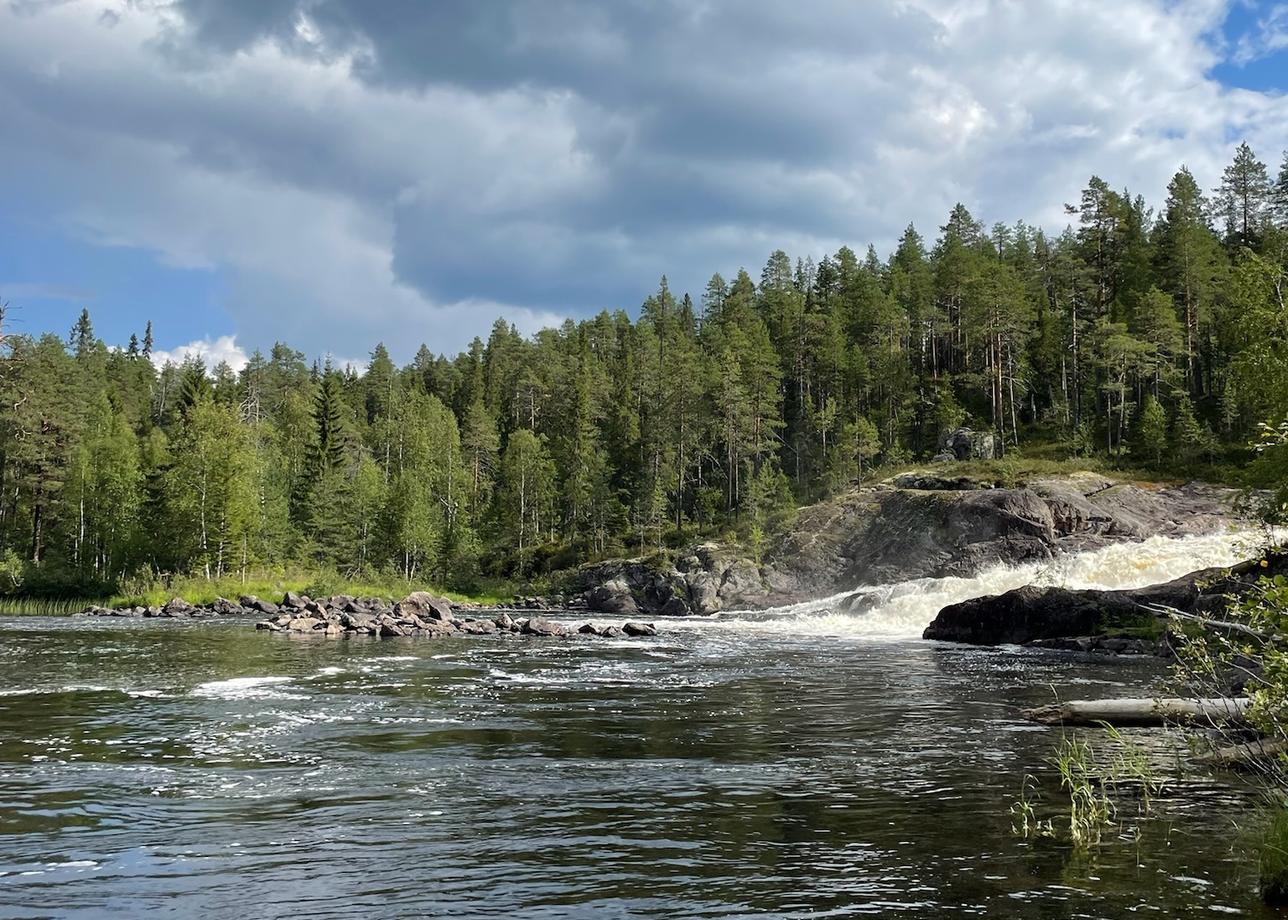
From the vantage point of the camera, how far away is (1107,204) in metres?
91.9

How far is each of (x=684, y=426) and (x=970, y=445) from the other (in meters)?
28.1

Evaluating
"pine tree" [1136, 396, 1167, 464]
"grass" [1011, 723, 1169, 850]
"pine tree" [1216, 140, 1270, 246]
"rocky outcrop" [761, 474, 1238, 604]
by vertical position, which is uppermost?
"pine tree" [1216, 140, 1270, 246]

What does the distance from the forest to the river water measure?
171ft

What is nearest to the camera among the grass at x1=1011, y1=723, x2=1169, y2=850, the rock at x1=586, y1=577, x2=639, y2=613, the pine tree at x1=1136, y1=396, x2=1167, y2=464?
the grass at x1=1011, y1=723, x2=1169, y2=850

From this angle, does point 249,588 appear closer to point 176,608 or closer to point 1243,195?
point 176,608

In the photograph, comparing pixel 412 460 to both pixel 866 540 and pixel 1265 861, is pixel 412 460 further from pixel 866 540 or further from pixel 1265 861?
pixel 1265 861

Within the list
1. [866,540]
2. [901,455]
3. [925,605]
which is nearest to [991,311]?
[901,455]

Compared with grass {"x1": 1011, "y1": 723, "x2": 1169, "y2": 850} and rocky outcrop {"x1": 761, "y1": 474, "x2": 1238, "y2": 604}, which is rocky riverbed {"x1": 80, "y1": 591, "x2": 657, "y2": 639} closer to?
rocky outcrop {"x1": 761, "y1": 474, "x2": 1238, "y2": 604}

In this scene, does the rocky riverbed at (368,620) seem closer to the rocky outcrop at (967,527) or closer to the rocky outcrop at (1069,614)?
the rocky outcrop at (1069,614)

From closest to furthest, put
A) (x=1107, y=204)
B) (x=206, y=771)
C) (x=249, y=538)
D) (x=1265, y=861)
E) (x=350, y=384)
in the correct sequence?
1. (x=1265, y=861)
2. (x=206, y=771)
3. (x=249, y=538)
4. (x=1107, y=204)
5. (x=350, y=384)

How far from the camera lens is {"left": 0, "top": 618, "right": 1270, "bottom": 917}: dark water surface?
8.10 metres

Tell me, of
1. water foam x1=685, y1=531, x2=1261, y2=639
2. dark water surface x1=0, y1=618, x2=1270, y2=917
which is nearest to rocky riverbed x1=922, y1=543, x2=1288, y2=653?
water foam x1=685, y1=531, x2=1261, y2=639

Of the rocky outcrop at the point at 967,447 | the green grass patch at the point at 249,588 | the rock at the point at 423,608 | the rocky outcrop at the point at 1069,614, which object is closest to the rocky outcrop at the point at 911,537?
the rocky outcrop at the point at 967,447

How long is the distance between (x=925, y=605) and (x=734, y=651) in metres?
19.3
